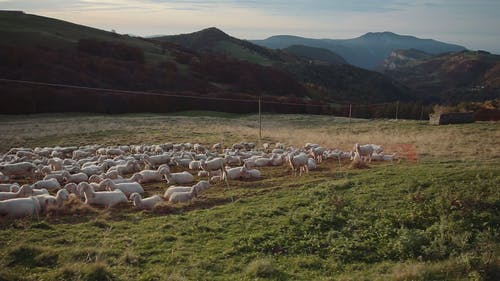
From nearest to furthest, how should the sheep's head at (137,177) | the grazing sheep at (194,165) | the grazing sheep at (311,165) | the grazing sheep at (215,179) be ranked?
the sheep's head at (137,177) → the grazing sheep at (215,179) → the grazing sheep at (311,165) → the grazing sheep at (194,165)

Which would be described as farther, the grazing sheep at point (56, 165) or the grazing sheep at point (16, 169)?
the grazing sheep at point (56, 165)

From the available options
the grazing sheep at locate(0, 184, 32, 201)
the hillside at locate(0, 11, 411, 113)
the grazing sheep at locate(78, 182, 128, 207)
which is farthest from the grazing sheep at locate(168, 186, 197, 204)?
the hillside at locate(0, 11, 411, 113)

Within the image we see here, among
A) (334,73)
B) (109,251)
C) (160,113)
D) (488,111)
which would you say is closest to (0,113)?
(160,113)

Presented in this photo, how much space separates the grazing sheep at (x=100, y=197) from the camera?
519 inches

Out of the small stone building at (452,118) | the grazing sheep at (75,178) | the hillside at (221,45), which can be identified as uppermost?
the hillside at (221,45)

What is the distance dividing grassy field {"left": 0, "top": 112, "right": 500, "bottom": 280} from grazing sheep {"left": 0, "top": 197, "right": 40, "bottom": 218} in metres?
0.54

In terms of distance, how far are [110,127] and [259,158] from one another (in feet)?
66.7

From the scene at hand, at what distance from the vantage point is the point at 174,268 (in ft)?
27.8

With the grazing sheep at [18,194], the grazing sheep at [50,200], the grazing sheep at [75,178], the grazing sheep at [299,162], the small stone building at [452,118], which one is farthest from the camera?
the small stone building at [452,118]

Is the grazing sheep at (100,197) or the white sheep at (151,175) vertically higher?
the grazing sheep at (100,197)

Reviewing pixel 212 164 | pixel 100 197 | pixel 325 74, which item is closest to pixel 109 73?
pixel 212 164

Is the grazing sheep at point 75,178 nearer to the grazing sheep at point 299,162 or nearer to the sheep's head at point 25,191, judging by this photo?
the sheep's head at point 25,191

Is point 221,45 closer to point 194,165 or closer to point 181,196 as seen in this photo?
point 194,165

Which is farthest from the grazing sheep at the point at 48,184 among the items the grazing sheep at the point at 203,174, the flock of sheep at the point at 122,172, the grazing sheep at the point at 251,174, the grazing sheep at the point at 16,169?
the grazing sheep at the point at 251,174
